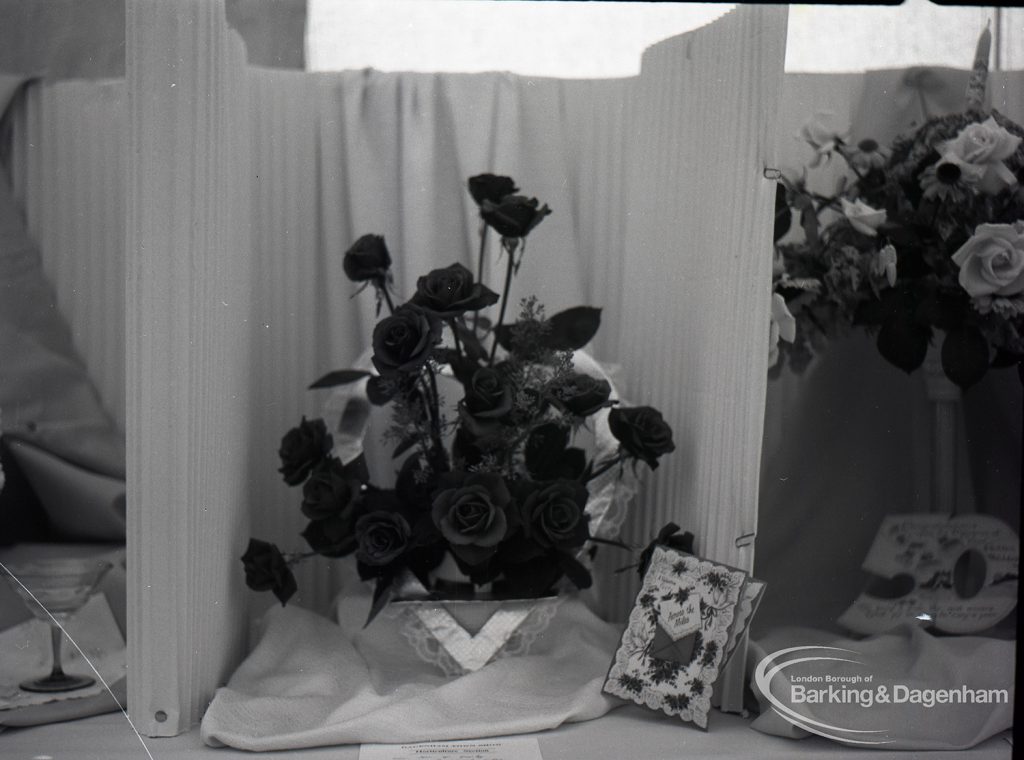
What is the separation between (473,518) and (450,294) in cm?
19

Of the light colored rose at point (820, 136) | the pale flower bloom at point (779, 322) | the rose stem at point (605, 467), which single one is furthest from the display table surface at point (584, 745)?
the light colored rose at point (820, 136)

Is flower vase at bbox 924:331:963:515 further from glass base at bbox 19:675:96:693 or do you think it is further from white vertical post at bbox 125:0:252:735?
glass base at bbox 19:675:96:693

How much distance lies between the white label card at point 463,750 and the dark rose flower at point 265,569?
0.20m

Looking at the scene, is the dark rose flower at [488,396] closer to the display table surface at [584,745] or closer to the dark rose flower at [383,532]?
the dark rose flower at [383,532]

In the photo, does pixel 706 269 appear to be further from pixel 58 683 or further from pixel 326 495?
pixel 58 683

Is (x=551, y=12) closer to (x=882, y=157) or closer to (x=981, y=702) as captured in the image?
(x=882, y=157)

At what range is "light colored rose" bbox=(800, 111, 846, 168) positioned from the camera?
0.95 meters

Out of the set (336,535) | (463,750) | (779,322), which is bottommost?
(463,750)

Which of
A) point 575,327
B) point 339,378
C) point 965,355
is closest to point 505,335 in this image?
point 575,327

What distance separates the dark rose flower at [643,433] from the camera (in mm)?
862

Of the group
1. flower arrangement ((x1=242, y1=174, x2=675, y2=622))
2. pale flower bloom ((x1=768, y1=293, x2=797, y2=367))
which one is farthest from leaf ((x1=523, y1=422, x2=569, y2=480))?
pale flower bloom ((x1=768, y1=293, x2=797, y2=367))

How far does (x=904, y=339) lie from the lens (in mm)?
906

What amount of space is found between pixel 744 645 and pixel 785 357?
31 cm

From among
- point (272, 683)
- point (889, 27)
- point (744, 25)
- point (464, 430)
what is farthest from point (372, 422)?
point (889, 27)
